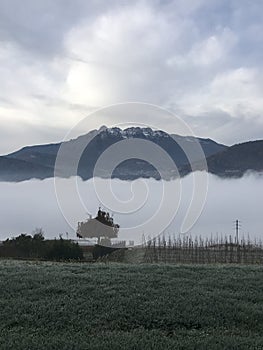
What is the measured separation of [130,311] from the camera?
787 centimetres

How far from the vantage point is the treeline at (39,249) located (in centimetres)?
2652

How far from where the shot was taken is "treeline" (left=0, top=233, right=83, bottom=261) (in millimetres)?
26516

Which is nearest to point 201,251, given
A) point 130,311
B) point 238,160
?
point 130,311

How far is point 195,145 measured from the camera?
32625 mm

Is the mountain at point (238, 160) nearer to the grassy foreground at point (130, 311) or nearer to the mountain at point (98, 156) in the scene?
the mountain at point (98, 156)

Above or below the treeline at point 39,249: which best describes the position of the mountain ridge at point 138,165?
above

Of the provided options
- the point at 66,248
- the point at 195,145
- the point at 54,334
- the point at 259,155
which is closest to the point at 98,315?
the point at 54,334

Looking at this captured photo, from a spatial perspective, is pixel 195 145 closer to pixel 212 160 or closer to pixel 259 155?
pixel 212 160

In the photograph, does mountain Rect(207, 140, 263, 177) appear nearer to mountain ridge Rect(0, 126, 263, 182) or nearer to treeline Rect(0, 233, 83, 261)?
mountain ridge Rect(0, 126, 263, 182)

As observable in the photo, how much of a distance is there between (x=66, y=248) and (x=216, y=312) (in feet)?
64.5

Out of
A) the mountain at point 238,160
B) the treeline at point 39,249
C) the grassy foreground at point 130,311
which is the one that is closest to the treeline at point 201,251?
the treeline at point 39,249

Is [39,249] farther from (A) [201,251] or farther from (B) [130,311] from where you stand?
(B) [130,311]

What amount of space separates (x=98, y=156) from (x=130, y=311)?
1287 inches

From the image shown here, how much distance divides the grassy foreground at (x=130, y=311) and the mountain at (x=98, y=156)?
1577cm
